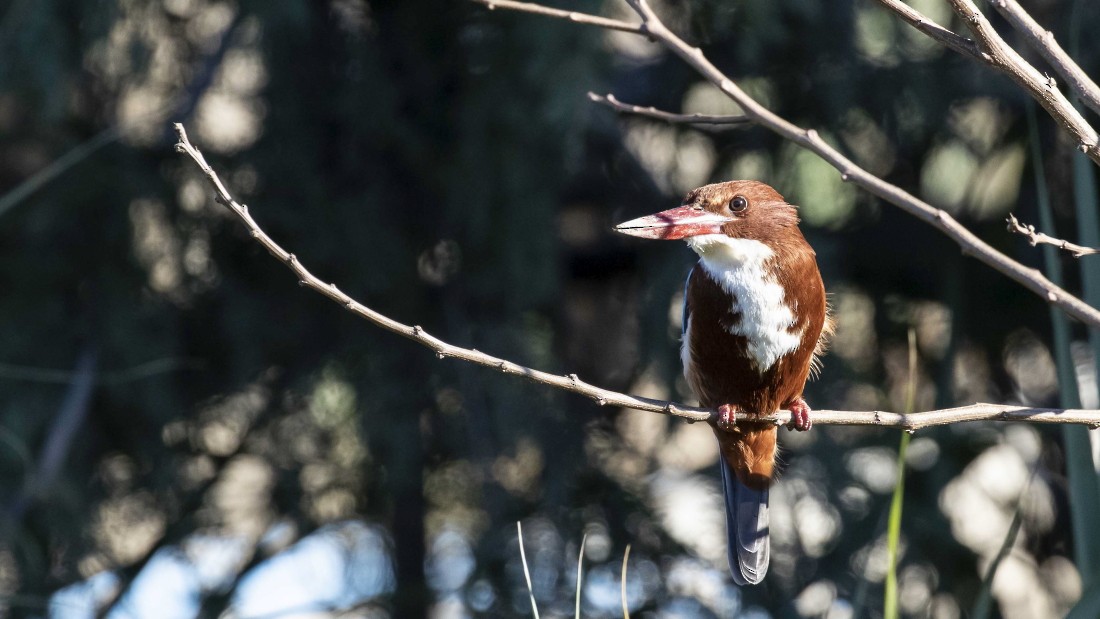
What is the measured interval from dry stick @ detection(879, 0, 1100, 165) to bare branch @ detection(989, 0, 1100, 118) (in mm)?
17

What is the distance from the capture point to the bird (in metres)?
1.85

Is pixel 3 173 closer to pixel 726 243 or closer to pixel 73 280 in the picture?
pixel 73 280

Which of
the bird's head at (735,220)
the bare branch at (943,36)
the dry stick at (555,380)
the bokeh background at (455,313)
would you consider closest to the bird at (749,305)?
the bird's head at (735,220)

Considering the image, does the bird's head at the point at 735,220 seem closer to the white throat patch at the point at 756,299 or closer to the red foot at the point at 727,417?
the white throat patch at the point at 756,299

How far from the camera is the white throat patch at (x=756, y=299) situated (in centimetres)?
189

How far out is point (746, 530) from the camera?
2.18 meters

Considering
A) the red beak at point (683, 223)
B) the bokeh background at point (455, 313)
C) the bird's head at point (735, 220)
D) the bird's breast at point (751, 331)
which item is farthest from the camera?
the bokeh background at point (455, 313)

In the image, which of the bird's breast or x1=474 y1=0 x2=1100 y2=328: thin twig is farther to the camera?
the bird's breast

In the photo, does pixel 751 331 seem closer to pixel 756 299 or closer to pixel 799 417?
pixel 756 299

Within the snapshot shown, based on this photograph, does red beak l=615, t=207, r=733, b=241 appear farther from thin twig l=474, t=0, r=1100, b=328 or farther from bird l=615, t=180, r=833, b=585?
thin twig l=474, t=0, r=1100, b=328

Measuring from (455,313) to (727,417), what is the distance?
125cm

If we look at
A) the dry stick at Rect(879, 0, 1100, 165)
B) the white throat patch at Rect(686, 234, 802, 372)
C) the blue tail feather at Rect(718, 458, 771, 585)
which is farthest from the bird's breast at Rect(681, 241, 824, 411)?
the dry stick at Rect(879, 0, 1100, 165)

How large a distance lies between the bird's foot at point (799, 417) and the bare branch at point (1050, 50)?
2.41ft

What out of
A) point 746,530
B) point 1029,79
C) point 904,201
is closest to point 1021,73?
point 1029,79
